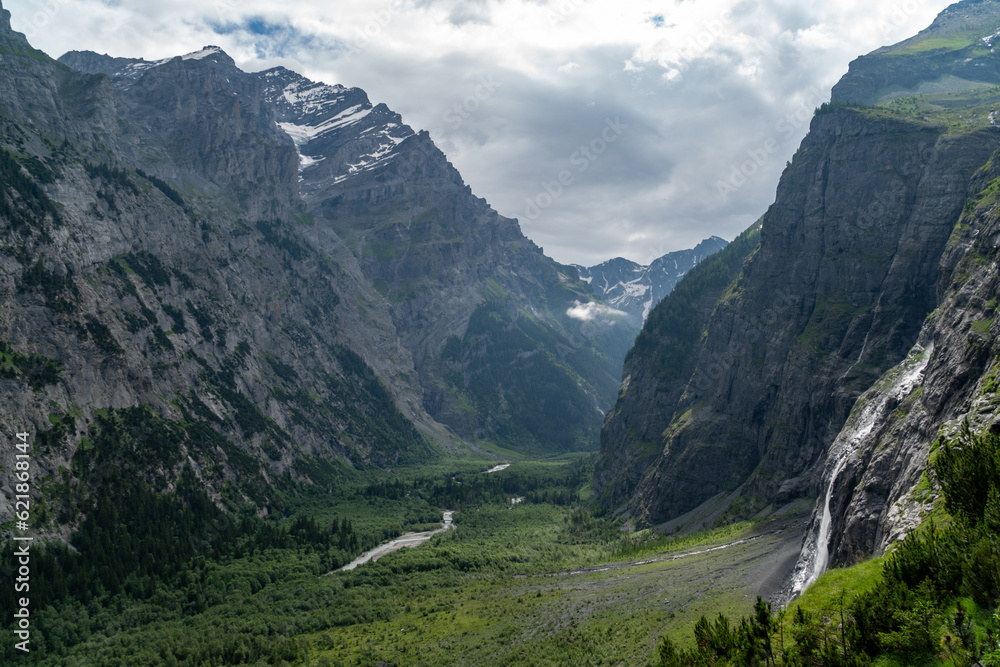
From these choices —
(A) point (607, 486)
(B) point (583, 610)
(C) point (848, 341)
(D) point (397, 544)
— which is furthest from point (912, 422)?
(A) point (607, 486)

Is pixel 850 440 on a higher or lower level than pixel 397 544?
higher

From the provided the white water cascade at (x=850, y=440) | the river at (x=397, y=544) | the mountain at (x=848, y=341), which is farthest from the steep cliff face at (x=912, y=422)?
the river at (x=397, y=544)

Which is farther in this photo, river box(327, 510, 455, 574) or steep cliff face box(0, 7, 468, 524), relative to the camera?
river box(327, 510, 455, 574)

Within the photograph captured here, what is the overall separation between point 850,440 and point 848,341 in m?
44.4

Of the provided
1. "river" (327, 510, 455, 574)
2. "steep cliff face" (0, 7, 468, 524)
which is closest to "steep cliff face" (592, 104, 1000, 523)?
"river" (327, 510, 455, 574)

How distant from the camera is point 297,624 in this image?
90562mm

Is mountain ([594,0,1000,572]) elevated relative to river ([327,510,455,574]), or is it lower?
elevated

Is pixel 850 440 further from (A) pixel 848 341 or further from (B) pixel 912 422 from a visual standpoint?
(A) pixel 848 341

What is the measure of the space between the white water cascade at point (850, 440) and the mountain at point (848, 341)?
41cm

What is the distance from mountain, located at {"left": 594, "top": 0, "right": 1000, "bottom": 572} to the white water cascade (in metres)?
0.41

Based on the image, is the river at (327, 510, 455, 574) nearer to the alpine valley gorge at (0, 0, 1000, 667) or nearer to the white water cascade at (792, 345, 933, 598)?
the alpine valley gorge at (0, 0, 1000, 667)

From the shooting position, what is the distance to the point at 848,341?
120m

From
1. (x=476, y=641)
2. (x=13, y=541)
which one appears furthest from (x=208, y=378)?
(x=476, y=641)

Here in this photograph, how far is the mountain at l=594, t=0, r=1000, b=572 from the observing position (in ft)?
205
